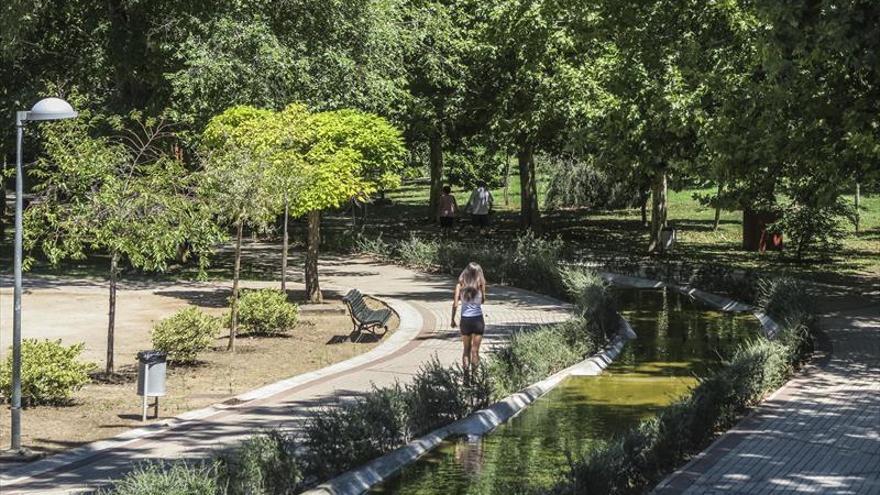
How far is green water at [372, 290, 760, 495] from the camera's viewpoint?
11555 mm

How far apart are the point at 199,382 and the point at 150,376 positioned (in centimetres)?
286

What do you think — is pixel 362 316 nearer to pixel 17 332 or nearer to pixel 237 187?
pixel 237 187

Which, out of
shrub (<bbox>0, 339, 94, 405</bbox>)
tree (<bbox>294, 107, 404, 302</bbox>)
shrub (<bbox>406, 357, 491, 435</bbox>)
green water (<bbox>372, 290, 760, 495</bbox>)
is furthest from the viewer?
tree (<bbox>294, 107, 404, 302</bbox>)

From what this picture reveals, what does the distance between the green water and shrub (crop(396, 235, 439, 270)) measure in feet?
32.6

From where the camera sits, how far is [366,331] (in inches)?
835

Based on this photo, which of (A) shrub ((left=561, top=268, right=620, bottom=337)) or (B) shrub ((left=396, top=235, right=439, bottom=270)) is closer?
(A) shrub ((left=561, top=268, right=620, bottom=337))

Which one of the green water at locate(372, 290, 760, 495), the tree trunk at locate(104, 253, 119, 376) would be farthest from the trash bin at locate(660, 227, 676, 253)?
the tree trunk at locate(104, 253, 119, 376)

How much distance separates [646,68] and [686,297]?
17.5ft

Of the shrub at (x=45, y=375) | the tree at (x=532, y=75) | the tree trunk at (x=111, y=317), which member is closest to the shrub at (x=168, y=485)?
the shrub at (x=45, y=375)

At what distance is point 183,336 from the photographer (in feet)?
58.9

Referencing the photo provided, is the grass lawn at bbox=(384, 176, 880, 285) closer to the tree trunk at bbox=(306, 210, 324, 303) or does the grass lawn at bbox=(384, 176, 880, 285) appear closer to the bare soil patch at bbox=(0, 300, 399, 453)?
the tree trunk at bbox=(306, 210, 324, 303)

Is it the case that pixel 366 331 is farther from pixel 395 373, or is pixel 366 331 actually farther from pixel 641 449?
pixel 641 449

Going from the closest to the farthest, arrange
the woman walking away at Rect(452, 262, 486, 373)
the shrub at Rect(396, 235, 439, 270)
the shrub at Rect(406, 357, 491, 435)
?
the shrub at Rect(406, 357, 491, 435), the woman walking away at Rect(452, 262, 486, 373), the shrub at Rect(396, 235, 439, 270)

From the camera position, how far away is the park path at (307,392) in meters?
11.8
